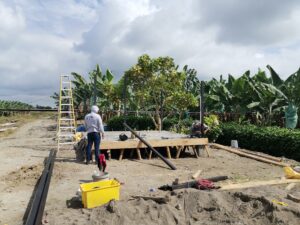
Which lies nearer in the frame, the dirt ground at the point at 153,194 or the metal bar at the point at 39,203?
the metal bar at the point at 39,203

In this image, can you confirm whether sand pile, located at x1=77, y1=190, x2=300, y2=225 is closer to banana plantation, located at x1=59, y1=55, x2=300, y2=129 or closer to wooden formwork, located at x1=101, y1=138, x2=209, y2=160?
wooden formwork, located at x1=101, y1=138, x2=209, y2=160

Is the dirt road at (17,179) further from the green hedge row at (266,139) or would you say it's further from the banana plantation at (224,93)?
the green hedge row at (266,139)

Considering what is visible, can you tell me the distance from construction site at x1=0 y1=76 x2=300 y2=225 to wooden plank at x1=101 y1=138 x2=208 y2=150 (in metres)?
0.03

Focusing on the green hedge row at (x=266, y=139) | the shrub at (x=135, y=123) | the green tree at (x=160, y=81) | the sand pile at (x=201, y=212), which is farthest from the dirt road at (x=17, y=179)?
the shrub at (x=135, y=123)

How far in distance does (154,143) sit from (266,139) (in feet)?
13.7

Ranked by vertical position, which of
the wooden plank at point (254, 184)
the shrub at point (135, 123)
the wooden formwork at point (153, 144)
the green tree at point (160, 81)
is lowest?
the wooden plank at point (254, 184)

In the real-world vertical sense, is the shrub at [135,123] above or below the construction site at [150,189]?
above

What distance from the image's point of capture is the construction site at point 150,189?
5270 millimetres

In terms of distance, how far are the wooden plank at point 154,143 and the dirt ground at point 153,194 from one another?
534 millimetres

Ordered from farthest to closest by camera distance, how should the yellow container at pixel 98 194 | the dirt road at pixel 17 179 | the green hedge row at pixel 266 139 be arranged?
the green hedge row at pixel 266 139
the dirt road at pixel 17 179
the yellow container at pixel 98 194

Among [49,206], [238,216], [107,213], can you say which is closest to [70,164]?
[49,206]

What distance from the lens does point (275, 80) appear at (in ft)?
55.6

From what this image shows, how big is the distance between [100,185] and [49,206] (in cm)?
89

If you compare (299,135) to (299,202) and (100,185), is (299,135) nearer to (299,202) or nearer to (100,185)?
(299,202)
